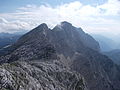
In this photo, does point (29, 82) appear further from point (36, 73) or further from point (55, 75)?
point (55, 75)

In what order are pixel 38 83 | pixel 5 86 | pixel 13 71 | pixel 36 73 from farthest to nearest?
pixel 36 73
pixel 38 83
pixel 13 71
pixel 5 86

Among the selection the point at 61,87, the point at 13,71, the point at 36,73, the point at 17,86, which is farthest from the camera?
the point at 61,87

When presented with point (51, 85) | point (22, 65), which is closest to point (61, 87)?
point (51, 85)

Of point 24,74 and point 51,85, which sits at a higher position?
point 24,74

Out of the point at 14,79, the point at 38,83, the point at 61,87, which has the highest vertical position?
the point at 14,79

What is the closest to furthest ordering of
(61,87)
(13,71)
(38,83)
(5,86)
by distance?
(5,86), (13,71), (38,83), (61,87)

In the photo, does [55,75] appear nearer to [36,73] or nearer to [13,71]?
[36,73]

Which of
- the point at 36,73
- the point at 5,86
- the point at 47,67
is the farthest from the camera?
the point at 47,67

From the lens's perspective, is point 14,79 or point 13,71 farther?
point 13,71

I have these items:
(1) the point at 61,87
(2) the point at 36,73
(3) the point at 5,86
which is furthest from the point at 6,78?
(1) the point at 61,87
